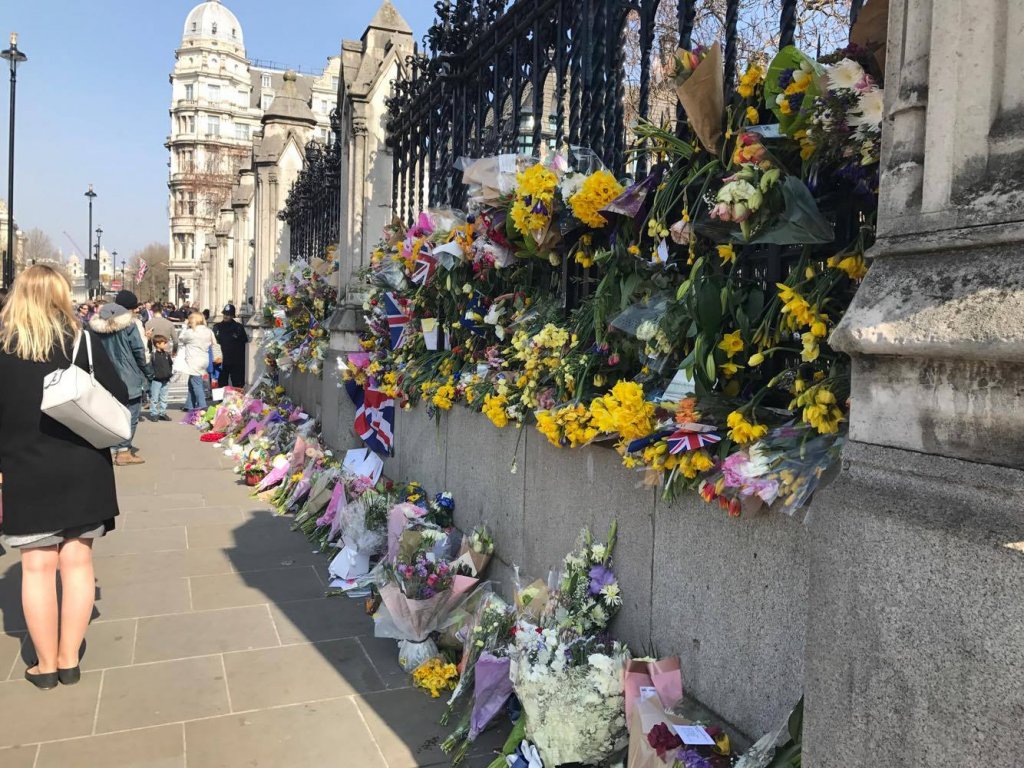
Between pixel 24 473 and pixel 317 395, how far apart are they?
18.7 feet

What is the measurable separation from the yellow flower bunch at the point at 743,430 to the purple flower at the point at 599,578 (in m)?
1.10

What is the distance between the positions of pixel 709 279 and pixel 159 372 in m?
11.5

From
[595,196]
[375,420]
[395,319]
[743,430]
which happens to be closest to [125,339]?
[375,420]

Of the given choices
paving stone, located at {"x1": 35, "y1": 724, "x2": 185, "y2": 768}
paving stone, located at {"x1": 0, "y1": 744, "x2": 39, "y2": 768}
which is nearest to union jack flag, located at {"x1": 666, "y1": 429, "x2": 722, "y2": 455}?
paving stone, located at {"x1": 35, "y1": 724, "x2": 185, "y2": 768}

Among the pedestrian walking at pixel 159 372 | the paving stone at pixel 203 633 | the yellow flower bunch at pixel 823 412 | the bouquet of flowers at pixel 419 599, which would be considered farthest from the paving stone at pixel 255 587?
Result: the pedestrian walking at pixel 159 372

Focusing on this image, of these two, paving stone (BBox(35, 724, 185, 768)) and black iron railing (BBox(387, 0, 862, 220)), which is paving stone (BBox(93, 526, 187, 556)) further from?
black iron railing (BBox(387, 0, 862, 220))

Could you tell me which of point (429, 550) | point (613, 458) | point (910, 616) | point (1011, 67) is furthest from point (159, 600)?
point (1011, 67)

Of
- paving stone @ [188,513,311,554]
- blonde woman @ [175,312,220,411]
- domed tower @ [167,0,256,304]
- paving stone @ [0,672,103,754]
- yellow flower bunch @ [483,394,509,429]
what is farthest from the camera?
domed tower @ [167,0,256,304]

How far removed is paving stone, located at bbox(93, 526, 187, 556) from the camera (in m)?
6.16

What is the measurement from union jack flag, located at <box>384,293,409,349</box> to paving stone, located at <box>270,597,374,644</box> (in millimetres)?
2000

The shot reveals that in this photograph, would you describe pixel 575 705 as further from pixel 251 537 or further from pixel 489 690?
pixel 251 537

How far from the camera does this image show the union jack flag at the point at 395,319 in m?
6.24

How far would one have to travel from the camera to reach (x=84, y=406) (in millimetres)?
3691

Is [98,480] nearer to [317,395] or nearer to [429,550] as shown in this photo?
[429,550]
